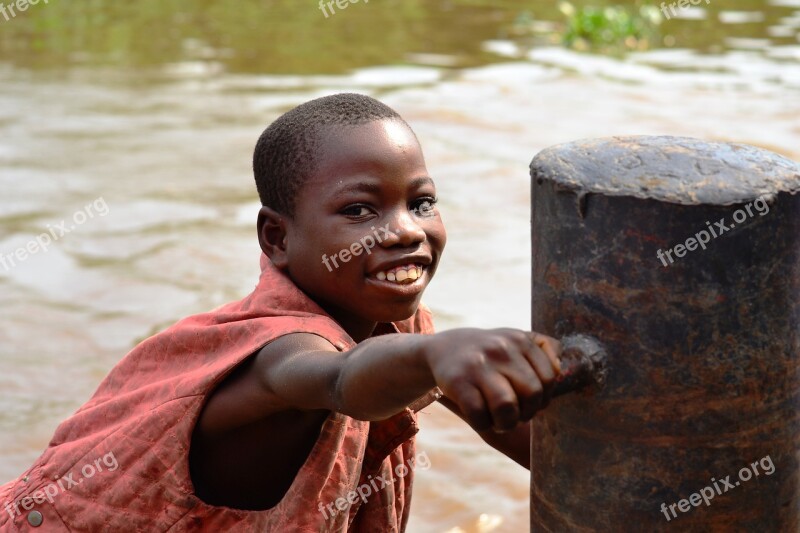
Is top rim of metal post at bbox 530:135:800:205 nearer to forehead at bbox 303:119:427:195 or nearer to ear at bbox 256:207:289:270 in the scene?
forehead at bbox 303:119:427:195

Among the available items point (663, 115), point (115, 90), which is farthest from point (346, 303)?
point (115, 90)

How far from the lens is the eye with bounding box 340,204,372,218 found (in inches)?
82.8

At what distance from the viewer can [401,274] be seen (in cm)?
209

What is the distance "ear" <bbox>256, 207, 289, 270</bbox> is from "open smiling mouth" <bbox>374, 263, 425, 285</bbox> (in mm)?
249

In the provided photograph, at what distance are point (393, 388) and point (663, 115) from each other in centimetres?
655

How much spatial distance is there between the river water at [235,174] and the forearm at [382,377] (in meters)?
1.70

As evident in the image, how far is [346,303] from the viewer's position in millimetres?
2150

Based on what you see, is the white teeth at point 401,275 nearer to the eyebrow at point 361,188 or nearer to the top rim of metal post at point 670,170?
the eyebrow at point 361,188

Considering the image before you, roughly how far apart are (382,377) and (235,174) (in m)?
5.25

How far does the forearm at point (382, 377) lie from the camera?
4.86ft

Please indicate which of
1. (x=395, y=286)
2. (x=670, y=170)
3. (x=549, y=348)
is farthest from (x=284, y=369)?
(x=670, y=170)

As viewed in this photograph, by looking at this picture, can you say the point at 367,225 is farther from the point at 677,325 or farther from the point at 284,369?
the point at 677,325

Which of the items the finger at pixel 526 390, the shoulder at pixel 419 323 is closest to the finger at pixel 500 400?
the finger at pixel 526 390

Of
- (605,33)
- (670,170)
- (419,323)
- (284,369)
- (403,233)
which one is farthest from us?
(605,33)
